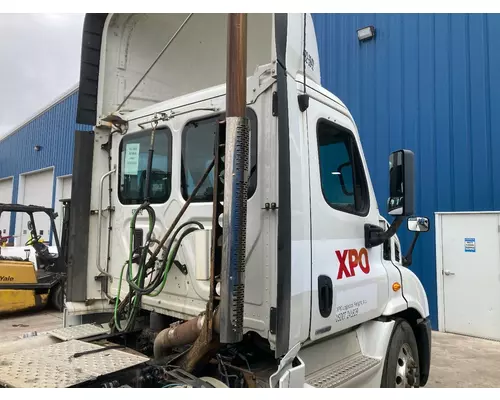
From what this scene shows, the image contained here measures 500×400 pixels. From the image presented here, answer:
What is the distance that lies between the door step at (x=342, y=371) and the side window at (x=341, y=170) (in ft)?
3.51

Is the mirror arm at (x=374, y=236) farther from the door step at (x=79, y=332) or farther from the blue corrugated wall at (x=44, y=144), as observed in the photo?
the blue corrugated wall at (x=44, y=144)

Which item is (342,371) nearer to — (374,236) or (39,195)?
(374,236)

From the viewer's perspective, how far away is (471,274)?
7.30m

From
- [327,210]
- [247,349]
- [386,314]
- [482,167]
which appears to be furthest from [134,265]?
[482,167]

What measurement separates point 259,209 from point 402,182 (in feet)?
3.35

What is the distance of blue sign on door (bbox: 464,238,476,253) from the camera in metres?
7.29

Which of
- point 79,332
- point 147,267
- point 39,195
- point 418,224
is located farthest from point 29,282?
point 39,195

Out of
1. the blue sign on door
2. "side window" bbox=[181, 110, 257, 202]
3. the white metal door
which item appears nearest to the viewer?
"side window" bbox=[181, 110, 257, 202]

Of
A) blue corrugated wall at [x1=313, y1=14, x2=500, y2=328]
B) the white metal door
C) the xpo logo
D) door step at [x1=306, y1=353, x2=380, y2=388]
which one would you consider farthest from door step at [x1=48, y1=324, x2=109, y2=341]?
the white metal door

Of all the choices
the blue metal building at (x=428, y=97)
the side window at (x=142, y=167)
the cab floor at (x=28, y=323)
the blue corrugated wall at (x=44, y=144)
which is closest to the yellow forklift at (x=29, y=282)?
the cab floor at (x=28, y=323)

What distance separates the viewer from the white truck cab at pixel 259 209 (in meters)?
2.44

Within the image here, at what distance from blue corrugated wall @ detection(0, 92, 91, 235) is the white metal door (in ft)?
45.3

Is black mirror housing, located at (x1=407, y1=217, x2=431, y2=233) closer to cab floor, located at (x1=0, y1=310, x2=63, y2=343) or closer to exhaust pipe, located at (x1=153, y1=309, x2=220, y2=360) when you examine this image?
exhaust pipe, located at (x1=153, y1=309, x2=220, y2=360)

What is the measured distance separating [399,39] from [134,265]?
281 inches
